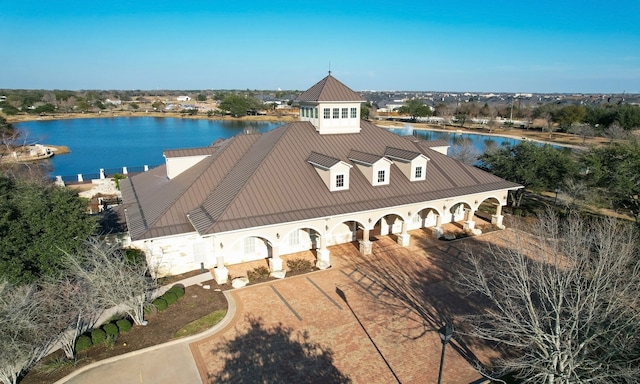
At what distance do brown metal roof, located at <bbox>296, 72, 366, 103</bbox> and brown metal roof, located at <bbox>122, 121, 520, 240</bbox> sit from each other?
2.24 m

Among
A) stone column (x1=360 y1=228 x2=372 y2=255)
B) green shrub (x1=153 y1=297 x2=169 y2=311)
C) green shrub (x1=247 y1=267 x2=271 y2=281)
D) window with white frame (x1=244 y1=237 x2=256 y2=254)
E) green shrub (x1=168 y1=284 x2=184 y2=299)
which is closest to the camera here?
green shrub (x1=153 y1=297 x2=169 y2=311)

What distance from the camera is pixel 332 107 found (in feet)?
89.0

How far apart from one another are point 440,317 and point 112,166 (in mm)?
67678

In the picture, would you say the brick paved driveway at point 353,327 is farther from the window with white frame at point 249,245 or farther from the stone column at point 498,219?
the stone column at point 498,219

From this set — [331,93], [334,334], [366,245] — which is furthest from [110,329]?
[331,93]

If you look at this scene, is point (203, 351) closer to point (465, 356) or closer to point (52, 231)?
point (52, 231)

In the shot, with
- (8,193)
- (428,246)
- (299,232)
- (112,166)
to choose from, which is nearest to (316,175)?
(299,232)

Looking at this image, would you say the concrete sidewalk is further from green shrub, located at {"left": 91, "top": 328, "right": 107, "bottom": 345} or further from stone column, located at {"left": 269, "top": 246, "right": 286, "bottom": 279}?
green shrub, located at {"left": 91, "top": 328, "right": 107, "bottom": 345}

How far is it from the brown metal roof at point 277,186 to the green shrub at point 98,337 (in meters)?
5.34

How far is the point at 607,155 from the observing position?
31.0m

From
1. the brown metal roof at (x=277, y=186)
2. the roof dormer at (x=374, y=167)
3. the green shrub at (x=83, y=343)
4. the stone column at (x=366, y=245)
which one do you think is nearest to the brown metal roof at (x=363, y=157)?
the roof dormer at (x=374, y=167)

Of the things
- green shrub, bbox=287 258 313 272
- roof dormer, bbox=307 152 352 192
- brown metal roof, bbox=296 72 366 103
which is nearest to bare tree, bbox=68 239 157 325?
green shrub, bbox=287 258 313 272

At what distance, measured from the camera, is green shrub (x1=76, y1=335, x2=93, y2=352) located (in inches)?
609

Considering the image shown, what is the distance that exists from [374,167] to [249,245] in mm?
9231
